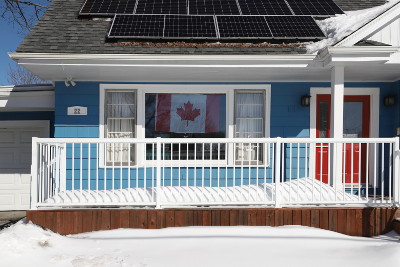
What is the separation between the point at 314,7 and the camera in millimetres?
7648

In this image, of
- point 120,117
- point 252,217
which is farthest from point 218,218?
point 120,117

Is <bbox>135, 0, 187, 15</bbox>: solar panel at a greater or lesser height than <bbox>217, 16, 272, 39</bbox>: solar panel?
greater

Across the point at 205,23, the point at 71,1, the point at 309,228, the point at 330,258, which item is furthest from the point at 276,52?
the point at 71,1

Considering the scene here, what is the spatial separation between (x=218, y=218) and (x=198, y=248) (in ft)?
2.38

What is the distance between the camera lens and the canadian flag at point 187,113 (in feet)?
22.9

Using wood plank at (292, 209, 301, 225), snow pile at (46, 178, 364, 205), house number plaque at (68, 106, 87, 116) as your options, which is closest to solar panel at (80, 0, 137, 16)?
house number plaque at (68, 106, 87, 116)

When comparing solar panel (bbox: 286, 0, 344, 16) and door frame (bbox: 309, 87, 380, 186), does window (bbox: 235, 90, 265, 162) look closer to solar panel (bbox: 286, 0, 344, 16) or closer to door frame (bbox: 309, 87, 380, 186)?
door frame (bbox: 309, 87, 380, 186)

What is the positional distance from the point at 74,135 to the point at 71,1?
11.3 feet

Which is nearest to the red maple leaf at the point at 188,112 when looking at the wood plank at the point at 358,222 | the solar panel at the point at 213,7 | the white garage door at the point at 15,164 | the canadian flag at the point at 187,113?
the canadian flag at the point at 187,113

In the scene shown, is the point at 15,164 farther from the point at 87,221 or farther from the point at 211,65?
the point at 211,65

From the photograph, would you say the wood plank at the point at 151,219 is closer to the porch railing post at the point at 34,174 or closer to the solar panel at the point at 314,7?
the porch railing post at the point at 34,174

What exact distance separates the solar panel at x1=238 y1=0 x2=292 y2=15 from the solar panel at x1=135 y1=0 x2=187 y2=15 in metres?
1.42

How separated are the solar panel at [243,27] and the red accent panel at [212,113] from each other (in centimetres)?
133

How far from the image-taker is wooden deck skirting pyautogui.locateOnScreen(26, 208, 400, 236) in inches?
173
